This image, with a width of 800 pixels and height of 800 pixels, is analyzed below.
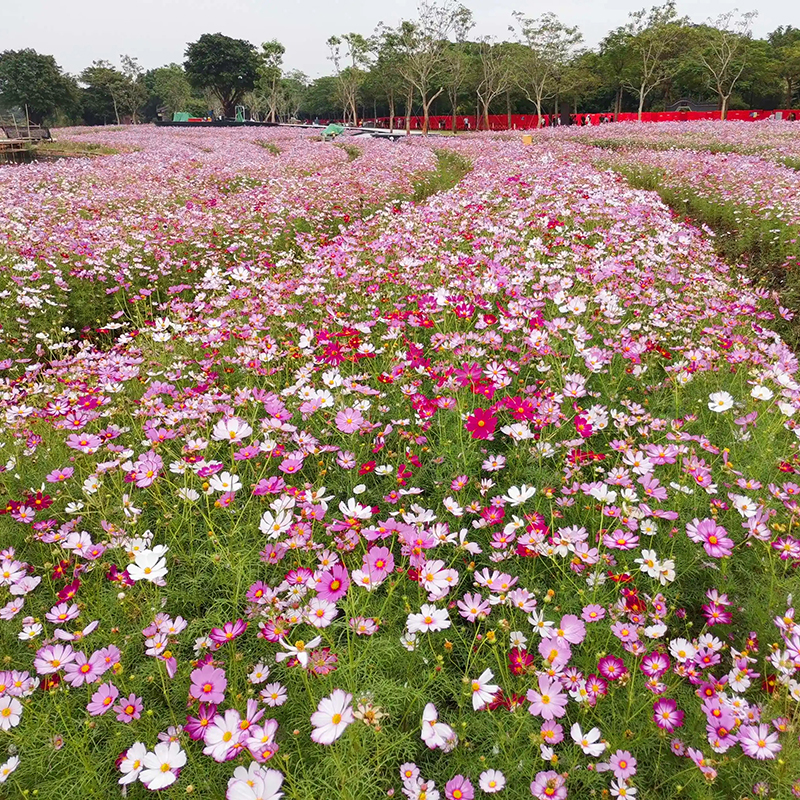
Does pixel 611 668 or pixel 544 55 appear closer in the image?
pixel 611 668

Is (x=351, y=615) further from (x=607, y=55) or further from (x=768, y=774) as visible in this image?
(x=607, y=55)

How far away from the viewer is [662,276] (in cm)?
444

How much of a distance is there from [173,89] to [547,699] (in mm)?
101944

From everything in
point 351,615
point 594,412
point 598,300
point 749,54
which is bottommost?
point 351,615

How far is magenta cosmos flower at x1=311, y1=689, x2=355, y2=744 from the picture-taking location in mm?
1160

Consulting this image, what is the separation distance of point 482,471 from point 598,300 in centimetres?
160

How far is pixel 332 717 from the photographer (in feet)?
3.97

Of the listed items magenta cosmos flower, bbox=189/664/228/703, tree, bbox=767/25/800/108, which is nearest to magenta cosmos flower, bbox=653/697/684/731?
magenta cosmos flower, bbox=189/664/228/703

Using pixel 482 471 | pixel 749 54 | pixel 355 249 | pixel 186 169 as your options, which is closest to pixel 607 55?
pixel 749 54

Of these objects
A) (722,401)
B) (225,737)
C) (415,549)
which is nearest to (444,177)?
(722,401)

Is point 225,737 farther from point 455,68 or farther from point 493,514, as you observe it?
point 455,68

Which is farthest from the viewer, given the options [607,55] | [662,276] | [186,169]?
[607,55]

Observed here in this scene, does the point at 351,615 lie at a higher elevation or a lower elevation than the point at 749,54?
lower

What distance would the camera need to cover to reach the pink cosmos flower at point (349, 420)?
226 cm
